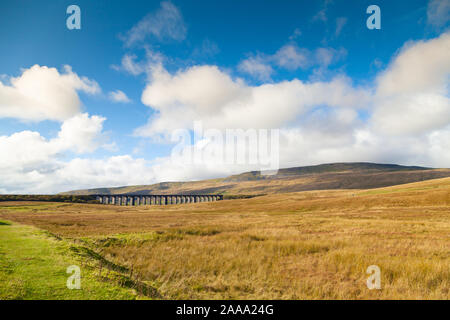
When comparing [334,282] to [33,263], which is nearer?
[33,263]

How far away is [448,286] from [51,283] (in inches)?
524

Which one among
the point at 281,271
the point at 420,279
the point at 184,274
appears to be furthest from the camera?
the point at 281,271

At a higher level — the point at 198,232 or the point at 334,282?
the point at 334,282

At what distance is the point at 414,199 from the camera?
55719 mm

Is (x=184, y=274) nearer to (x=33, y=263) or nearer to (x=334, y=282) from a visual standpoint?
(x=33, y=263)

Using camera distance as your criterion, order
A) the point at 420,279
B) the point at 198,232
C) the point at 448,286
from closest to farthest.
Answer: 1. the point at 448,286
2. the point at 420,279
3. the point at 198,232

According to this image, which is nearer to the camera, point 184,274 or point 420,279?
point 420,279
